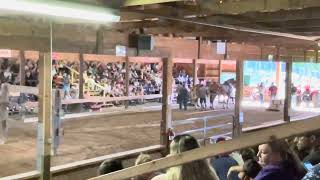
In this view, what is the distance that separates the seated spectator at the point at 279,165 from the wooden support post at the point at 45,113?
3998 millimetres

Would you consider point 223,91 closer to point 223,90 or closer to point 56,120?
point 223,90

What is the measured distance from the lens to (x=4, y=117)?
979cm

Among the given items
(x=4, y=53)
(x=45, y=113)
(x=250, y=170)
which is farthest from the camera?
(x=4, y=53)

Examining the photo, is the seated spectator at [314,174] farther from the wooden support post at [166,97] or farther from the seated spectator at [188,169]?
the wooden support post at [166,97]

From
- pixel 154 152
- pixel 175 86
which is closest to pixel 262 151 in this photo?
pixel 154 152

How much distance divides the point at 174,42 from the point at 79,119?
5.99 m

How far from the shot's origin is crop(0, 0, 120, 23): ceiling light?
3.87m

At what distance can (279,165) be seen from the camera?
2.87 m

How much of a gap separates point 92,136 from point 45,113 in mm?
4840

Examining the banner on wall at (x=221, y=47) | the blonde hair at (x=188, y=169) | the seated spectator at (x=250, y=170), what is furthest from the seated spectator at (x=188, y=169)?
the banner on wall at (x=221, y=47)

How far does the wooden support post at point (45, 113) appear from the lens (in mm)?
6277

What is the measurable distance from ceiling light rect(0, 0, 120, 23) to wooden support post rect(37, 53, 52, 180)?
1.83 metres

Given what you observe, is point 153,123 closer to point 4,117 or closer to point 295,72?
point 4,117

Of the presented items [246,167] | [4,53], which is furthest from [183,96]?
[246,167]
